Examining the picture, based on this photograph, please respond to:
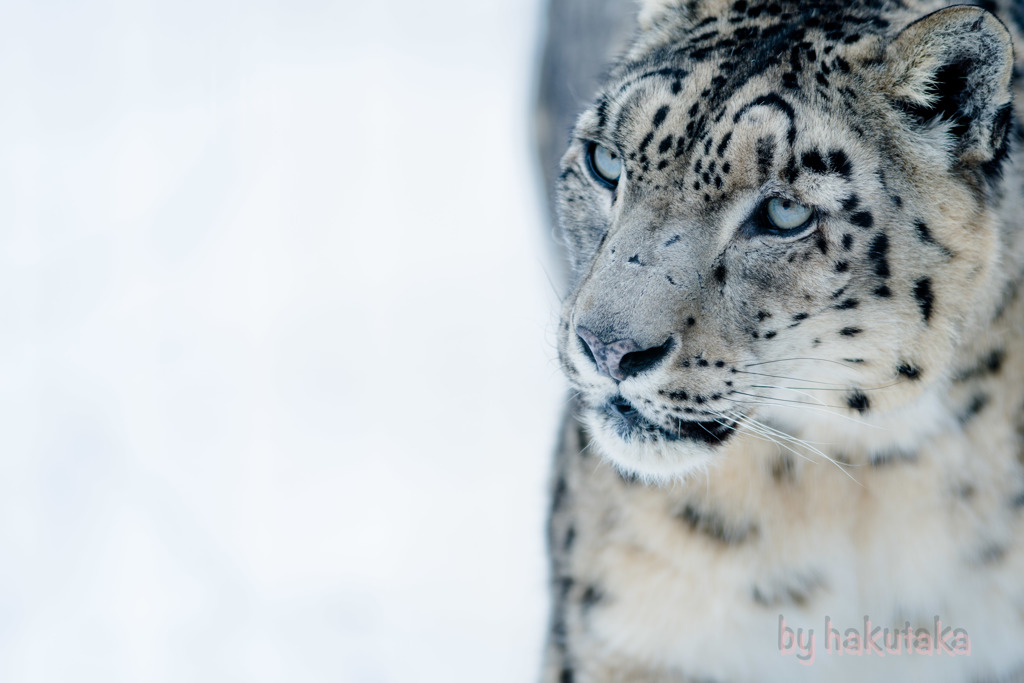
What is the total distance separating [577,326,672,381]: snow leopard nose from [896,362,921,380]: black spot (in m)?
0.49

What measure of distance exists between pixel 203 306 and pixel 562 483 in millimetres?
2608

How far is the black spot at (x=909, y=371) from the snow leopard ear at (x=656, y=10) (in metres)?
0.95

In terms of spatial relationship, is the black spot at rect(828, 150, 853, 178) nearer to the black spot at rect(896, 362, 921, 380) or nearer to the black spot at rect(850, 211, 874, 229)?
the black spot at rect(850, 211, 874, 229)

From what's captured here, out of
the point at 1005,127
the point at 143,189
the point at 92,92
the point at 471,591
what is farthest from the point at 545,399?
the point at 92,92

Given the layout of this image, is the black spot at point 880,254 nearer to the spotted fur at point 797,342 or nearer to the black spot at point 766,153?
the spotted fur at point 797,342

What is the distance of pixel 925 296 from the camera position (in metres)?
2.04

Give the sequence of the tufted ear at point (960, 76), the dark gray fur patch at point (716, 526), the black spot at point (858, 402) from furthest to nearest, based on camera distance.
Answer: the dark gray fur patch at point (716, 526) → the black spot at point (858, 402) → the tufted ear at point (960, 76)

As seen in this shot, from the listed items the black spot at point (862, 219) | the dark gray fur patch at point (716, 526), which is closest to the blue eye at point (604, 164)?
the black spot at point (862, 219)

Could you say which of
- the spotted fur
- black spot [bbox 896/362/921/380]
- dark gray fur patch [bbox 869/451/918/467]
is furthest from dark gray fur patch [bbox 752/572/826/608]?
black spot [bbox 896/362/921/380]

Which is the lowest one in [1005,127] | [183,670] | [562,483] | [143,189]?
[183,670]

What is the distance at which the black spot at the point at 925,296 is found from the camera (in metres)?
2.03

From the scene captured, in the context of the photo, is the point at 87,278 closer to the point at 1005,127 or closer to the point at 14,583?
the point at 14,583

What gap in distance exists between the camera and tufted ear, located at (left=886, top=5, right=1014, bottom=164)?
6.22 feet

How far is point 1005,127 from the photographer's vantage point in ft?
6.54
